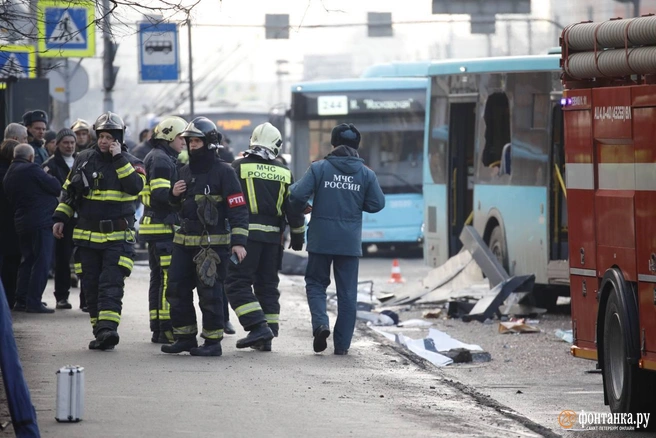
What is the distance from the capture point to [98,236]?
11258mm

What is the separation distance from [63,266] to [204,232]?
447 cm

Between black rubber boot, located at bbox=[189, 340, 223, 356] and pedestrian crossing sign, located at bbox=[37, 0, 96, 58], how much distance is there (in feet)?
8.44

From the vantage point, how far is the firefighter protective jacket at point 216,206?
10914 mm

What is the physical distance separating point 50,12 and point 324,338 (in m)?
3.53

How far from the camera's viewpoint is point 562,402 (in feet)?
32.1

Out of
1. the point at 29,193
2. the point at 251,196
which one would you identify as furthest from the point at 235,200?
the point at 29,193

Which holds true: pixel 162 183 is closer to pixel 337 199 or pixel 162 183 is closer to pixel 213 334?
pixel 213 334

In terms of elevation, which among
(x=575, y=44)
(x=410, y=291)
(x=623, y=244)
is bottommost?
(x=410, y=291)

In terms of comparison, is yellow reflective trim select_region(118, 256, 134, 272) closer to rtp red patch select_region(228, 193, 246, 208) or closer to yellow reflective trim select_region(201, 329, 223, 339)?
yellow reflective trim select_region(201, 329, 223, 339)

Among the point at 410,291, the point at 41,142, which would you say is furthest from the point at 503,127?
the point at 41,142

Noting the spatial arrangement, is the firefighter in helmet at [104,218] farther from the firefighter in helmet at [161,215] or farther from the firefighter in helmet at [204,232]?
the firefighter in helmet at [204,232]

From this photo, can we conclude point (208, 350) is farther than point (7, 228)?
No

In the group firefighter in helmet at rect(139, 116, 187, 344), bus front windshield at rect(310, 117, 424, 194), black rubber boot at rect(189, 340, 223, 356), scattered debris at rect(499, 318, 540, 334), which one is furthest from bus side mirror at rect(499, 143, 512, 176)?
bus front windshield at rect(310, 117, 424, 194)

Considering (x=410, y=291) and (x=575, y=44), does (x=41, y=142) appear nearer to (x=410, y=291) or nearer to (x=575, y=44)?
(x=410, y=291)
